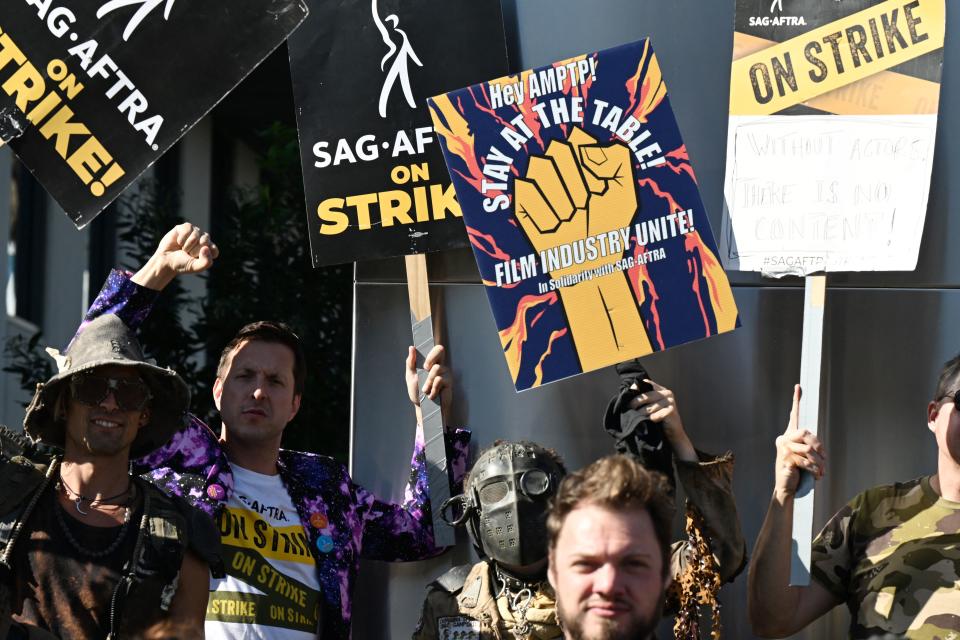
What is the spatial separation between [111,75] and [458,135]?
1266 millimetres

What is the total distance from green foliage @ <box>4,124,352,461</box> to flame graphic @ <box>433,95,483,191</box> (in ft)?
10.4

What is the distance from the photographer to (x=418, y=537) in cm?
550

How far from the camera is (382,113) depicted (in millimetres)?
5707

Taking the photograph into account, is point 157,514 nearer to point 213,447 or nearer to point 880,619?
point 213,447

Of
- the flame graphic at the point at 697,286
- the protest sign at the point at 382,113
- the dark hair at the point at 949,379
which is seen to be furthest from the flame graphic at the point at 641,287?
the dark hair at the point at 949,379

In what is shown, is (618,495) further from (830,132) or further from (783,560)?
(830,132)

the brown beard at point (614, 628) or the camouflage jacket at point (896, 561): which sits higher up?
the camouflage jacket at point (896, 561)

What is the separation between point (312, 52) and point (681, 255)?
1.58 meters

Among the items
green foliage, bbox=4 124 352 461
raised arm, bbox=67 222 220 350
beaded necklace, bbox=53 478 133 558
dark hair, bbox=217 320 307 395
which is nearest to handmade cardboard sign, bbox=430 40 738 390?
dark hair, bbox=217 320 307 395

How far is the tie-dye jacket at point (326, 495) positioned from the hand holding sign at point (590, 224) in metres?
0.69

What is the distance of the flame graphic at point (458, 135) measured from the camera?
17.7 ft

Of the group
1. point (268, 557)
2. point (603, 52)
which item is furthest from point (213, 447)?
point (603, 52)

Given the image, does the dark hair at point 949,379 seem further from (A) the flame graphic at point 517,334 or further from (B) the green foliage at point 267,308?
(B) the green foliage at point 267,308

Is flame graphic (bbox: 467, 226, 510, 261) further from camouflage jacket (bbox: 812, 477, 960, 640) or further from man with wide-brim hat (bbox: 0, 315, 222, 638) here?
camouflage jacket (bbox: 812, 477, 960, 640)
